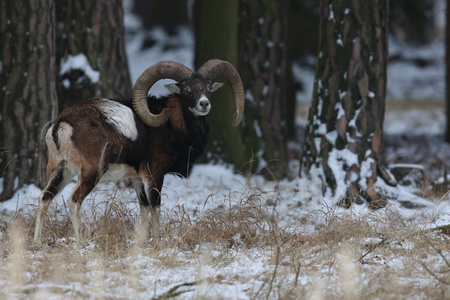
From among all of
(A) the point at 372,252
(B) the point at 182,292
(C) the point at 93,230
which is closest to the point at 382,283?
(A) the point at 372,252

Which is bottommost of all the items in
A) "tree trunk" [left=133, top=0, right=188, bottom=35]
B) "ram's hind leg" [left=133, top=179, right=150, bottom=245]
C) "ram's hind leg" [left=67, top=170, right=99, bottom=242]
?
"ram's hind leg" [left=133, top=179, right=150, bottom=245]

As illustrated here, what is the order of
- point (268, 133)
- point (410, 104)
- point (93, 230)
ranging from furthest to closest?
point (410, 104), point (268, 133), point (93, 230)

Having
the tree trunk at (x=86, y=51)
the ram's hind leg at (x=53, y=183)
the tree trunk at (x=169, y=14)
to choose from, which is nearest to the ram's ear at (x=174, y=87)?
the ram's hind leg at (x=53, y=183)

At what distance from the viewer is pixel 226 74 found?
8.01 m

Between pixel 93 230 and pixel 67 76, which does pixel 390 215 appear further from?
pixel 67 76

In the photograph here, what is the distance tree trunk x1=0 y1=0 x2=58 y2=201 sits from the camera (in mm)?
8766

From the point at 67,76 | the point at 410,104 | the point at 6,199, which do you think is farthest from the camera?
the point at 410,104

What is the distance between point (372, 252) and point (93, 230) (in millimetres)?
2760

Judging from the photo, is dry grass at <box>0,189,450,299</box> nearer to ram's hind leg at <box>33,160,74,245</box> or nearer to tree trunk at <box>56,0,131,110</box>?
ram's hind leg at <box>33,160,74,245</box>

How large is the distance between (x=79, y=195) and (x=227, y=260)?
5.92 ft

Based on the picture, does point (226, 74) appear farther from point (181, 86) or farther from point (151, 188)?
point (151, 188)

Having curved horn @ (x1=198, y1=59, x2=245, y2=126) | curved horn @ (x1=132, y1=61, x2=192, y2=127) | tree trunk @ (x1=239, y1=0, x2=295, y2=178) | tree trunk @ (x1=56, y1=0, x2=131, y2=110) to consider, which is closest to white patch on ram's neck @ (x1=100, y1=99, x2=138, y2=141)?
curved horn @ (x1=132, y1=61, x2=192, y2=127)

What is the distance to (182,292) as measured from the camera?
492 centimetres

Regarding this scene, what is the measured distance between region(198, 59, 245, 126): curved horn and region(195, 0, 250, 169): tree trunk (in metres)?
3.15
